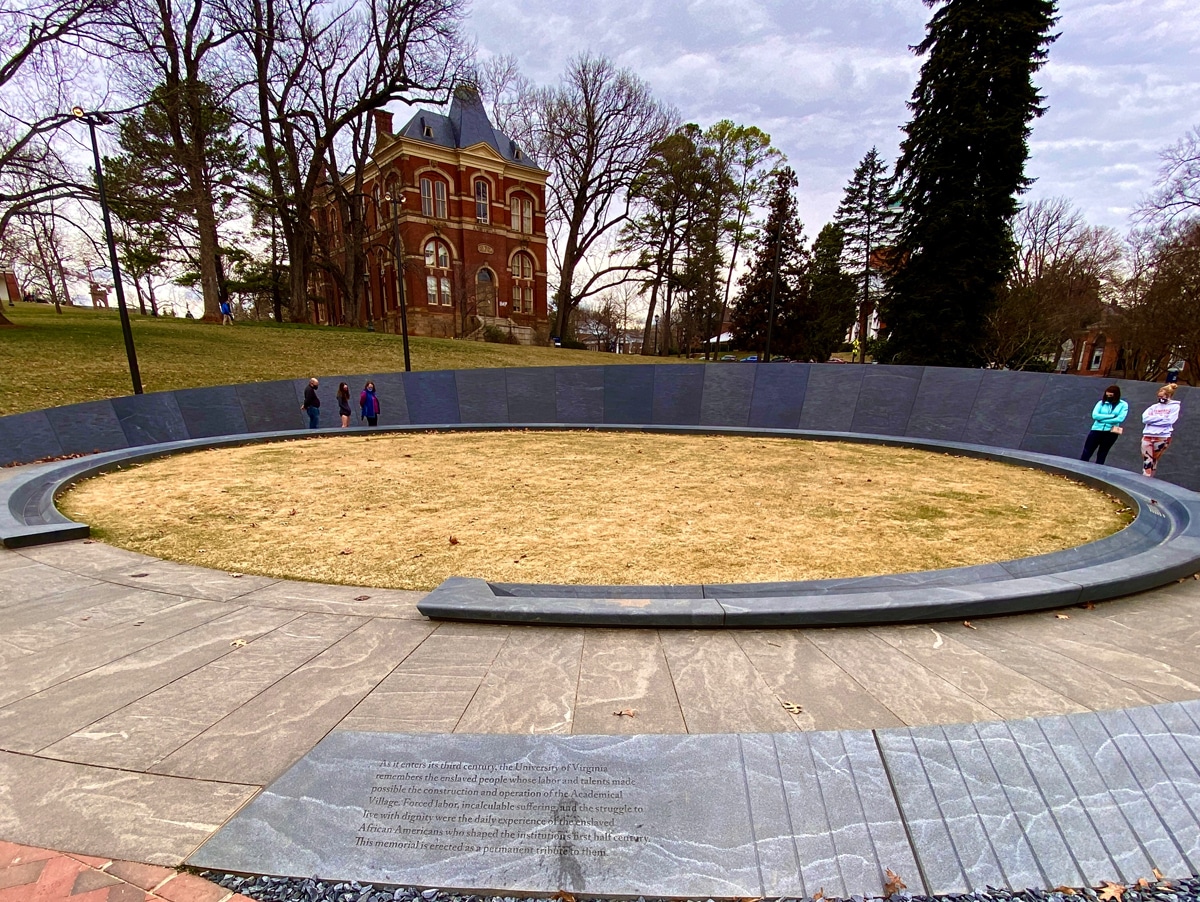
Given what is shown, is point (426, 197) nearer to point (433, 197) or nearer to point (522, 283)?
point (433, 197)

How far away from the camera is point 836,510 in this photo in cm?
645

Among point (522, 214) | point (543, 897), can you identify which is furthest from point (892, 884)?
point (522, 214)

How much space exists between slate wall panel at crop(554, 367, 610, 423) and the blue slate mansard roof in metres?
37.4

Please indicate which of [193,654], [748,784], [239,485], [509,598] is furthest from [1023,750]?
[239,485]

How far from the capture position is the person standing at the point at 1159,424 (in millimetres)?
8000

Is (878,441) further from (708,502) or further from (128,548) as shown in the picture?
(128,548)

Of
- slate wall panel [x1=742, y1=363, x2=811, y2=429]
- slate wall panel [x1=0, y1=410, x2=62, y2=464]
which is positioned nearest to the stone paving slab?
slate wall panel [x1=0, y1=410, x2=62, y2=464]

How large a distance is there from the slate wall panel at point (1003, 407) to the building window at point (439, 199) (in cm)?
4310

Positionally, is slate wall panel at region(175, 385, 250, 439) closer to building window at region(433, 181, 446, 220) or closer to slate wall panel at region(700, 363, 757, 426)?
slate wall panel at region(700, 363, 757, 426)

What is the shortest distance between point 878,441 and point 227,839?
42.3 feet

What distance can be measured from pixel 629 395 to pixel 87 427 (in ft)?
42.0

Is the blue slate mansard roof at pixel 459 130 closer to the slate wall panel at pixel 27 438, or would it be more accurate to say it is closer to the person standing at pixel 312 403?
the person standing at pixel 312 403

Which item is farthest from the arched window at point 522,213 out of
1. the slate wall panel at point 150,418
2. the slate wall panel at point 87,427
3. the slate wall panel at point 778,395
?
the slate wall panel at point 87,427

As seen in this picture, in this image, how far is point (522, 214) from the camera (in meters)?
49.1
